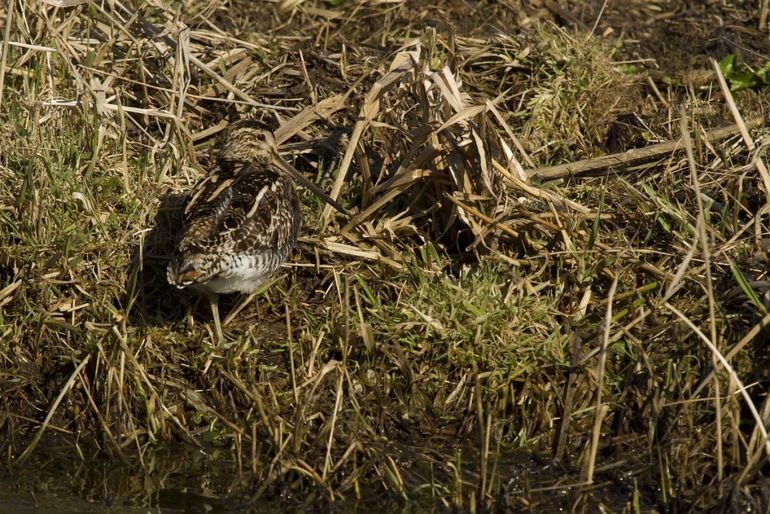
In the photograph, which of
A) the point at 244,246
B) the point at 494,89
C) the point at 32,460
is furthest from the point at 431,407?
the point at 494,89

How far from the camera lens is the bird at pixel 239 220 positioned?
5645mm

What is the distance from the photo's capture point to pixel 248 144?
6551 millimetres

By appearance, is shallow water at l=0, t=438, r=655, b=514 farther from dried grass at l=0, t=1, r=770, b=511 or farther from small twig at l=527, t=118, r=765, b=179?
small twig at l=527, t=118, r=765, b=179

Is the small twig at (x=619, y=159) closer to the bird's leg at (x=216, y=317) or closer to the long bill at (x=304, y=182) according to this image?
the long bill at (x=304, y=182)

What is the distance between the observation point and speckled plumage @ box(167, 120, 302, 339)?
564cm

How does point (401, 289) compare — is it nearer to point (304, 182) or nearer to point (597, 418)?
point (304, 182)

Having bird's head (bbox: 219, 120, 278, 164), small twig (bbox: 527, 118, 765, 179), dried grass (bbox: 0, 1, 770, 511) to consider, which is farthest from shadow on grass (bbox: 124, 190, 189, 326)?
small twig (bbox: 527, 118, 765, 179)

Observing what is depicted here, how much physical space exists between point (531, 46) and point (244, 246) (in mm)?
2763

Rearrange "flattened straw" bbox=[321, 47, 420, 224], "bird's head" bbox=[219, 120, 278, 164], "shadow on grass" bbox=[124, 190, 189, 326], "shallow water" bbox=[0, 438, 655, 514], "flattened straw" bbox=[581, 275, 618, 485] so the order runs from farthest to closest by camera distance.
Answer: "bird's head" bbox=[219, 120, 278, 164] < "flattened straw" bbox=[321, 47, 420, 224] < "shadow on grass" bbox=[124, 190, 189, 326] < "shallow water" bbox=[0, 438, 655, 514] < "flattened straw" bbox=[581, 275, 618, 485]

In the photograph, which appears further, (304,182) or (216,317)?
(304,182)

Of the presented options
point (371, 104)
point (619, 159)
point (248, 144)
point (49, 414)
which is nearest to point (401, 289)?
point (371, 104)

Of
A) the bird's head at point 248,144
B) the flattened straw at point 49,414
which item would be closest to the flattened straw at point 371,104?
the bird's head at point 248,144

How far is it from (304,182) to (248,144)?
355 mm

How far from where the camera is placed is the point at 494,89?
7648 mm
